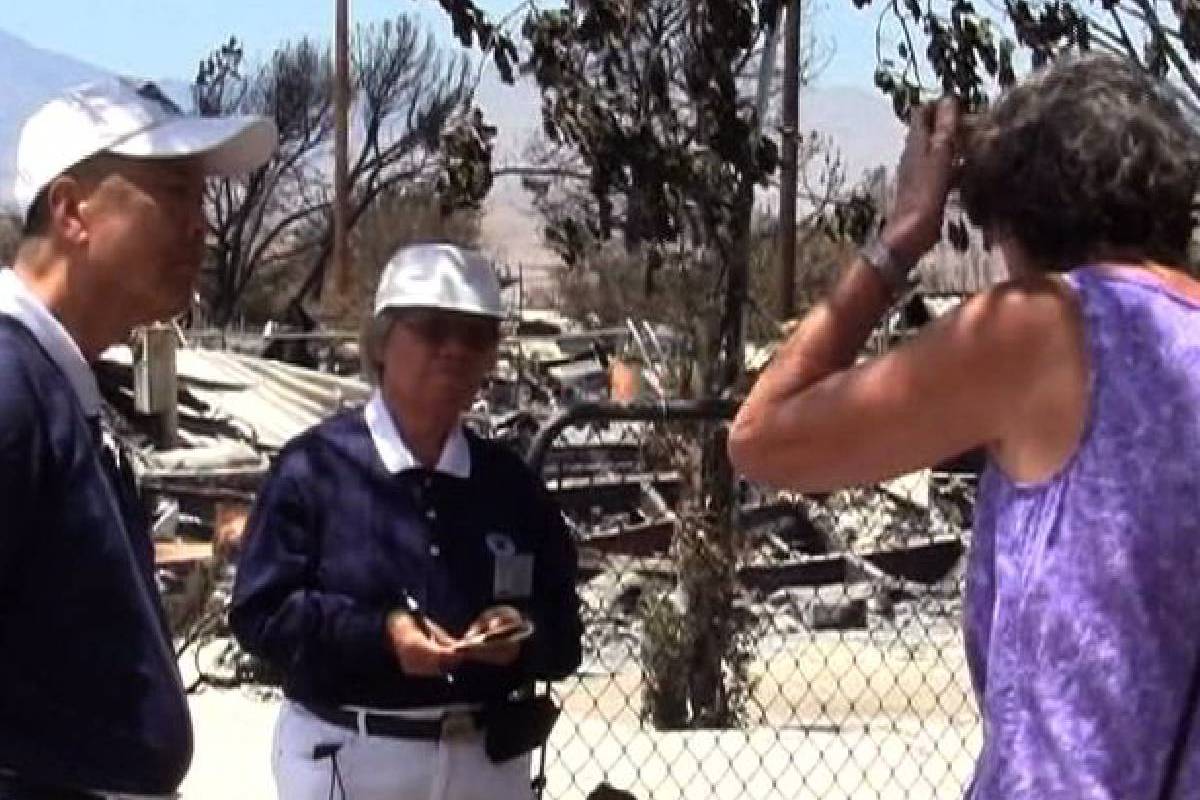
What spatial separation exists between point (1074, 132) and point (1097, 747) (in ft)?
2.13

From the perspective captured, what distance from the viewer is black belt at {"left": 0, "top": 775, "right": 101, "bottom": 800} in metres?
3.18

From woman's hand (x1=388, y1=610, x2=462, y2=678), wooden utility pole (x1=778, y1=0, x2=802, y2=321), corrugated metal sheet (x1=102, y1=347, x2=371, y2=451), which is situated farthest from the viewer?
corrugated metal sheet (x1=102, y1=347, x2=371, y2=451)

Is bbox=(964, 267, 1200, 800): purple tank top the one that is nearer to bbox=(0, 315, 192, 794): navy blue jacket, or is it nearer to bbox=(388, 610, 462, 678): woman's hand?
bbox=(0, 315, 192, 794): navy blue jacket

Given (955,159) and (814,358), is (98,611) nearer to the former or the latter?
(814,358)

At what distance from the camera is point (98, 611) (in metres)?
3.17

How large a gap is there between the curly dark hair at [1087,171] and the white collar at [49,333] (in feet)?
3.45

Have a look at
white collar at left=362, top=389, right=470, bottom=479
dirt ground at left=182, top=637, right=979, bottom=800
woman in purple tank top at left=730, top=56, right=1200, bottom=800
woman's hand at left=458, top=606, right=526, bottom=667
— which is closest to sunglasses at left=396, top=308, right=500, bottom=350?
white collar at left=362, top=389, right=470, bottom=479

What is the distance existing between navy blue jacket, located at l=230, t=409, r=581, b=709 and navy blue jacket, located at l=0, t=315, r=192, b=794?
4.28 ft

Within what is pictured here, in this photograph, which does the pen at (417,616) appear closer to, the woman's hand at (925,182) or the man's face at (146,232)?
the man's face at (146,232)

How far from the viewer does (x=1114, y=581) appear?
2.84 m

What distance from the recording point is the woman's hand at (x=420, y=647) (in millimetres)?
4441

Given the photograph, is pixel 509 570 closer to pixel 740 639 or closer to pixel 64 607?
pixel 64 607

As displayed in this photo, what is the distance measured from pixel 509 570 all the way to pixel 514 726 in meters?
0.26

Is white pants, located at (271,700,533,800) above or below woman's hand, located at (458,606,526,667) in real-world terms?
below
